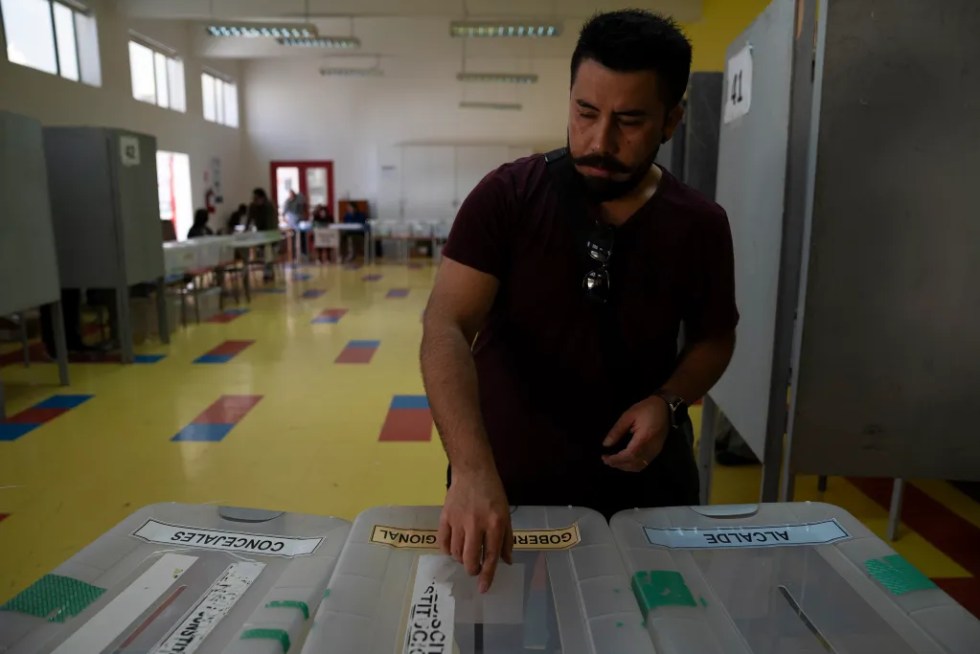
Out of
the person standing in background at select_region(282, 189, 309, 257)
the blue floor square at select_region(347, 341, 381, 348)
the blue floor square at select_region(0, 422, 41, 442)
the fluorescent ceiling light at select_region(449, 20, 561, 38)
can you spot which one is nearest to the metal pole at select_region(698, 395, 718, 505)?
the blue floor square at select_region(0, 422, 41, 442)

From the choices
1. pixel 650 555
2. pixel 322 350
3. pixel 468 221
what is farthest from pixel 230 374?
pixel 650 555

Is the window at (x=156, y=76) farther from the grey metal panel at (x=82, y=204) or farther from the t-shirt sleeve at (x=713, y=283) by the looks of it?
the t-shirt sleeve at (x=713, y=283)

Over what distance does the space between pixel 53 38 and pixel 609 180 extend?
947cm

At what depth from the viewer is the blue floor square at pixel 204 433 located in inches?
145

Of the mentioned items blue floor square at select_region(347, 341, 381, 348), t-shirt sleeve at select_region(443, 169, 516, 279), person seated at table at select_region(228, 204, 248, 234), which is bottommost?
blue floor square at select_region(347, 341, 381, 348)

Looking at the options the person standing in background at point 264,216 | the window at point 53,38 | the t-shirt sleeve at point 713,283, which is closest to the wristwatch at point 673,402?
the t-shirt sleeve at point 713,283

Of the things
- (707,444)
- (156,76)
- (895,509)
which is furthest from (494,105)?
(895,509)

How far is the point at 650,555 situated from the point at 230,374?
4630mm

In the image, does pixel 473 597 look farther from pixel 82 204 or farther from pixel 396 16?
pixel 396 16

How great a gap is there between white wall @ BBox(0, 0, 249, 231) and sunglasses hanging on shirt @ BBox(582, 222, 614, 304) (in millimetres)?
7605

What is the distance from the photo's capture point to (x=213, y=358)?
5457mm

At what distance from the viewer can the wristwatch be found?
1172 mm

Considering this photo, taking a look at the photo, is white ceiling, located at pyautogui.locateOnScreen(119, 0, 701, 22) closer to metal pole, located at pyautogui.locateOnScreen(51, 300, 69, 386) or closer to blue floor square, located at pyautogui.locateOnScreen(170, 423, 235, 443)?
metal pole, located at pyautogui.locateOnScreen(51, 300, 69, 386)

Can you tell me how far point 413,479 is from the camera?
126 inches
